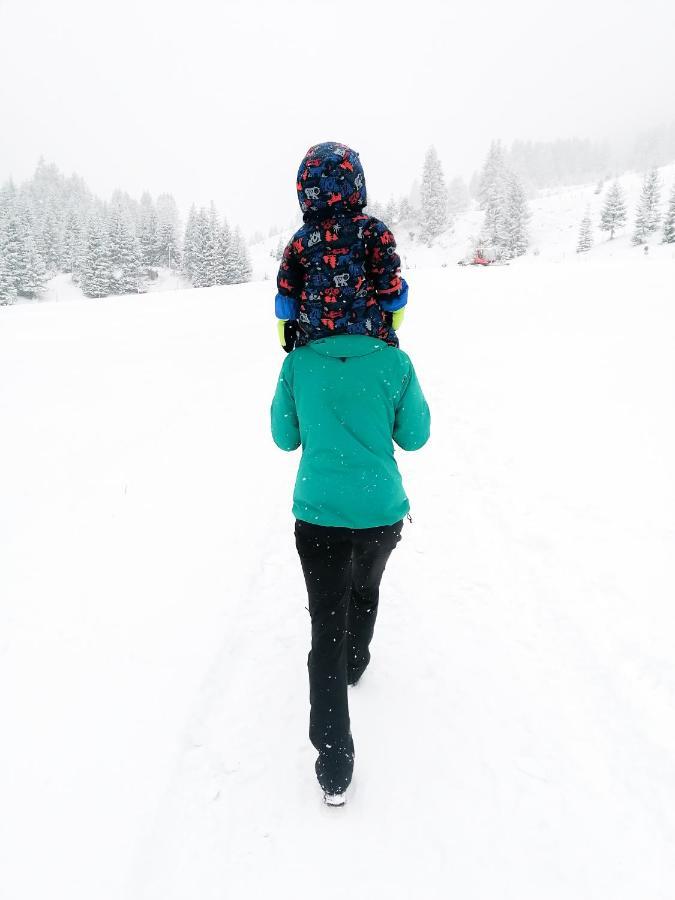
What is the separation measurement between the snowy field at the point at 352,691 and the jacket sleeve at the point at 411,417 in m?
1.82

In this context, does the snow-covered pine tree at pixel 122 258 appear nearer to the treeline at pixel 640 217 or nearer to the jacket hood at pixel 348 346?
the treeline at pixel 640 217

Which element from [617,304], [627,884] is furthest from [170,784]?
[617,304]

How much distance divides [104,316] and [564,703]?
16508mm

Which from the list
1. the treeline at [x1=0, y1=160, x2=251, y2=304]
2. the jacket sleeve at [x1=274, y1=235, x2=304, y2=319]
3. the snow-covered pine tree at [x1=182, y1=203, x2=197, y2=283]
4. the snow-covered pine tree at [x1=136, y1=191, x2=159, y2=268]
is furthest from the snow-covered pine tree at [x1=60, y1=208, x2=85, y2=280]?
the jacket sleeve at [x1=274, y1=235, x2=304, y2=319]

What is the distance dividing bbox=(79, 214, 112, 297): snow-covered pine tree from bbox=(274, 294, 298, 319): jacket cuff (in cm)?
5586

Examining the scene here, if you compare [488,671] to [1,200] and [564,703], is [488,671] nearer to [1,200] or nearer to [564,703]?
[564,703]

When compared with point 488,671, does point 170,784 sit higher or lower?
higher

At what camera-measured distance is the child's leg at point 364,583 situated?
2.24 metres

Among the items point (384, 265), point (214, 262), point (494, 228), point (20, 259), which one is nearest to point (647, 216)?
point (494, 228)

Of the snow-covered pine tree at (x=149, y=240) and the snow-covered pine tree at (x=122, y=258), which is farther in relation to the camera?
the snow-covered pine tree at (x=149, y=240)

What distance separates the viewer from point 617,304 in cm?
1252

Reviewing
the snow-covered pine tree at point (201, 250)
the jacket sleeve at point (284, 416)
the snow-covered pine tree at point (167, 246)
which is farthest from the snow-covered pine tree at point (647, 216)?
the jacket sleeve at point (284, 416)

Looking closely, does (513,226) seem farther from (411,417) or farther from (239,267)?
(411,417)

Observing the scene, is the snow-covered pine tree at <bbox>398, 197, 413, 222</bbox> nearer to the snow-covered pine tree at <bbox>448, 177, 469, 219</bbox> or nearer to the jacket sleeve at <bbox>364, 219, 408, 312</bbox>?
the snow-covered pine tree at <bbox>448, 177, 469, 219</bbox>
